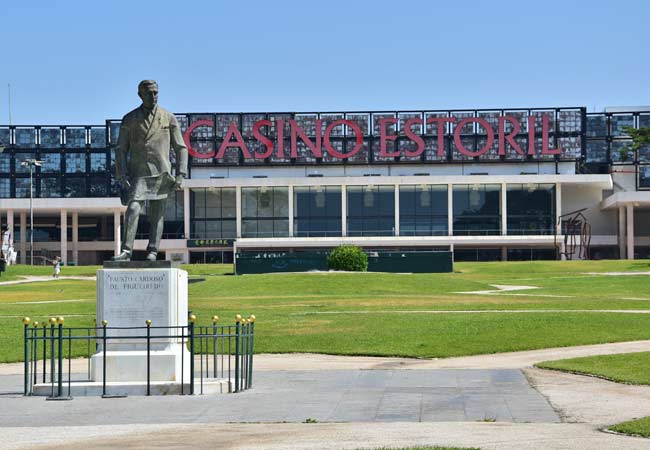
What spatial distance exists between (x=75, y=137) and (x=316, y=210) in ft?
108

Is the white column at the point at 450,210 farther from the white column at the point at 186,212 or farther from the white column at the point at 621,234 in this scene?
the white column at the point at 186,212

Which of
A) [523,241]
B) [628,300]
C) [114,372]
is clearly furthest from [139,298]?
[523,241]

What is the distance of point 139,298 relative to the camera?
22641 millimetres

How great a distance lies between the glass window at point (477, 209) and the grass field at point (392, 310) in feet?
158

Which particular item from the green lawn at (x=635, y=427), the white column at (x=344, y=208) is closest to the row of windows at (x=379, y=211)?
the white column at (x=344, y=208)

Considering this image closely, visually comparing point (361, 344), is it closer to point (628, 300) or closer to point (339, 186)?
point (628, 300)

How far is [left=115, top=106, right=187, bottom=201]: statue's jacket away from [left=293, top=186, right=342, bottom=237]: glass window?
352ft

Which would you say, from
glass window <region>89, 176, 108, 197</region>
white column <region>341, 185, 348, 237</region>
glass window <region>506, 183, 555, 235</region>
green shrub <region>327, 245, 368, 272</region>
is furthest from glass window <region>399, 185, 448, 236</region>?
→ green shrub <region>327, 245, 368, 272</region>

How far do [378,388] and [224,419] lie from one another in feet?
15.7

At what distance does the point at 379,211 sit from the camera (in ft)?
431

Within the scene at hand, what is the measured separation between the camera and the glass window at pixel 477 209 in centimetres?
12950

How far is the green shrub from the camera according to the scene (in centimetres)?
7819

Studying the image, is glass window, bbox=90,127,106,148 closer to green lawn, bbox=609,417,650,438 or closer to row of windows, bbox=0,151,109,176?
row of windows, bbox=0,151,109,176

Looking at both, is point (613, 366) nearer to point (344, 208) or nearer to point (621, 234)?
point (344, 208)
